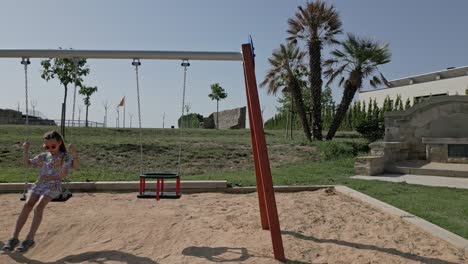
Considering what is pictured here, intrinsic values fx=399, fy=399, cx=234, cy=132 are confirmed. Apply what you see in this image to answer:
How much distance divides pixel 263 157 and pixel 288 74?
15053 millimetres

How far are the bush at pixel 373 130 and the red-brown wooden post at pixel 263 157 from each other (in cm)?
1431

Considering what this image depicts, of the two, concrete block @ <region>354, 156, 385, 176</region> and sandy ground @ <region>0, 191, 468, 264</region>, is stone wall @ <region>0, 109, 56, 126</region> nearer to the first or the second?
concrete block @ <region>354, 156, 385, 176</region>

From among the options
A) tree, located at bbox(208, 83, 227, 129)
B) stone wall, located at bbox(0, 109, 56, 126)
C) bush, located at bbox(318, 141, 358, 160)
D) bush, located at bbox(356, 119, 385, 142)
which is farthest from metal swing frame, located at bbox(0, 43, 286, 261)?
tree, located at bbox(208, 83, 227, 129)

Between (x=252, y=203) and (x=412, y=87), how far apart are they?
100 ft

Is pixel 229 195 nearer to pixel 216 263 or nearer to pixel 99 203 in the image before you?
pixel 99 203

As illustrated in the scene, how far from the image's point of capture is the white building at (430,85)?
93.5ft

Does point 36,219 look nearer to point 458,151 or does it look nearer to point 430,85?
point 458,151

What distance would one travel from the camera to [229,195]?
305 inches

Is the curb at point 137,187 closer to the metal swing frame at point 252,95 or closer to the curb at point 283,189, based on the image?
the curb at point 283,189

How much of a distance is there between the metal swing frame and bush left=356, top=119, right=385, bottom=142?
1345cm

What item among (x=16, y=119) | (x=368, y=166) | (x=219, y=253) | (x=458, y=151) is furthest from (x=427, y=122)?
(x=16, y=119)

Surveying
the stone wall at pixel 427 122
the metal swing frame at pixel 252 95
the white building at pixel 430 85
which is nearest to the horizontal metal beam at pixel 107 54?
the metal swing frame at pixel 252 95

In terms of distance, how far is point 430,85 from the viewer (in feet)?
103

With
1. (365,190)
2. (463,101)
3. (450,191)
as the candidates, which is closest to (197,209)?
(365,190)
